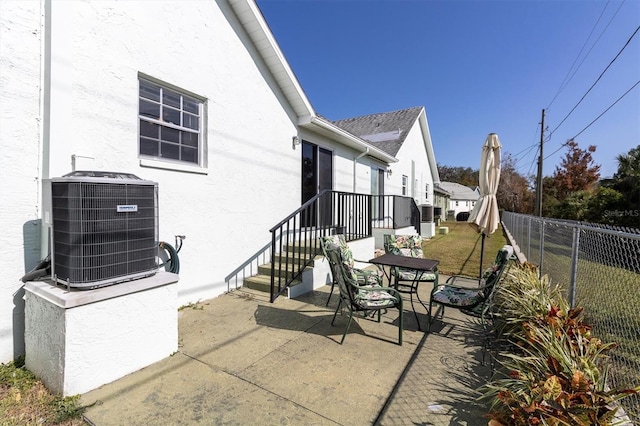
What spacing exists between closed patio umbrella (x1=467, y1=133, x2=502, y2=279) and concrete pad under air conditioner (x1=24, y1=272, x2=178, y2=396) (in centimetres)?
541

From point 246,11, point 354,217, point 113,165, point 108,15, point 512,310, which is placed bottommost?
point 512,310

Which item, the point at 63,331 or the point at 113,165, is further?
the point at 113,165

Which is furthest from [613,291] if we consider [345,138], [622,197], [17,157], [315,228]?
[622,197]

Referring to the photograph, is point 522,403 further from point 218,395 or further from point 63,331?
point 63,331

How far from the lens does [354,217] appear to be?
7.28 m

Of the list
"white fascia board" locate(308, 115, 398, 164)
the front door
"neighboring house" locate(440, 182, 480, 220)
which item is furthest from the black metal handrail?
"neighboring house" locate(440, 182, 480, 220)

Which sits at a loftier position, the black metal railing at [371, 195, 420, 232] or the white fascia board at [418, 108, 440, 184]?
the white fascia board at [418, 108, 440, 184]

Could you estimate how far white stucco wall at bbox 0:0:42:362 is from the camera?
2.88 meters

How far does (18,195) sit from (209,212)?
91.8 inches

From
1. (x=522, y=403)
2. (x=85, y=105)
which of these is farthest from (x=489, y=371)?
(x=85, y=105)

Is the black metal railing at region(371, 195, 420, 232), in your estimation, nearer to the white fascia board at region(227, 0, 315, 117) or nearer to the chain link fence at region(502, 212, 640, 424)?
the white fascia board at region(227, 0, 315, 117)

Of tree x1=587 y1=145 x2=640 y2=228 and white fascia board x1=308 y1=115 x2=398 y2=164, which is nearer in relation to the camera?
white fascia board x1=308 y1=115 x2=398 y2=164

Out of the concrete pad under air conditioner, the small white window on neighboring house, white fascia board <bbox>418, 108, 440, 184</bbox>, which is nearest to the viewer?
the concrete pad under air conditioner

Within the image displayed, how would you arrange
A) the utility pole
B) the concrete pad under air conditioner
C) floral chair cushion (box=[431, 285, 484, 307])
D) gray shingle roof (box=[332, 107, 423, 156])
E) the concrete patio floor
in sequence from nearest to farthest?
the concrete patio floor → the concrete pad under air conditioner → floral chair cushion (box=[431, 285, 484, 307]) → gray shingle roof (box=[332, 107, 423, 156]) → the utility pole
